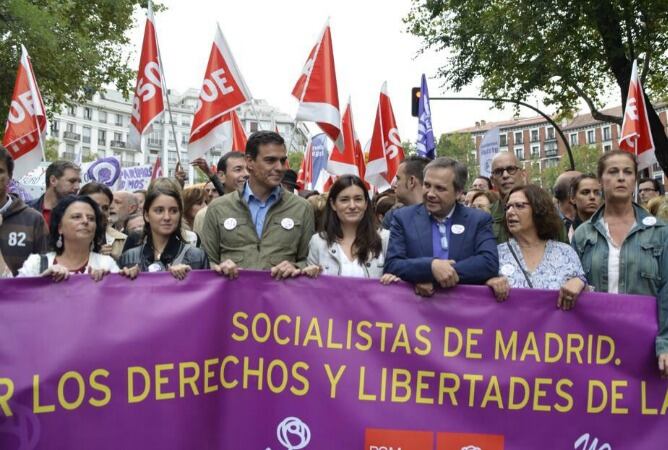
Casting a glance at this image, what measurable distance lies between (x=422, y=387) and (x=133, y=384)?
1.49 meters

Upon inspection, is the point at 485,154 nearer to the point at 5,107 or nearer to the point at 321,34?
the point at 321,34

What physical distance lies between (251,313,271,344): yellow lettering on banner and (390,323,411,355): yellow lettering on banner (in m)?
0.67

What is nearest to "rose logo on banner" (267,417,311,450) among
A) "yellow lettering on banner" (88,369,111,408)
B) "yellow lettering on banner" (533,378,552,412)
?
"yellow lettering on banner" (88,369,111,408)

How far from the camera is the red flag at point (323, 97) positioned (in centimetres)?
638

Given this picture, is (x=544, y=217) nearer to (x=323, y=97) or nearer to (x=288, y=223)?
(x=288, y=223)

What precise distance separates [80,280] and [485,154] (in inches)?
397

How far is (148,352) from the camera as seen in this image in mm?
3777

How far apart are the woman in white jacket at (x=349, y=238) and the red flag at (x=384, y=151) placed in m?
4.31

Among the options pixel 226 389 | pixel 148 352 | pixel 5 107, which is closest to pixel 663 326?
pixel 226 389

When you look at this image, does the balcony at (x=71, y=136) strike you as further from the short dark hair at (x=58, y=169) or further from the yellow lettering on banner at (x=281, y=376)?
the yellow lettering on banner at (x=281, y=376)

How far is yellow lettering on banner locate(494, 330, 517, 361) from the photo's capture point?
396 cm

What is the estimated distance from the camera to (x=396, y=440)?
12.5 ft

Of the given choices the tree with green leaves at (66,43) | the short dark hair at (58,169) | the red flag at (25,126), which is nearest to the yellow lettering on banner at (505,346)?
the short dark hair at (58,169)

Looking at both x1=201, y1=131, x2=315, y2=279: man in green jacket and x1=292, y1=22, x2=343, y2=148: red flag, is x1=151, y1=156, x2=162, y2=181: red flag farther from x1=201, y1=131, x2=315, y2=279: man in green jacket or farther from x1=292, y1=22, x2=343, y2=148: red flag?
x1=201, y1=131, x2=315, y2=279: man in green jacket
